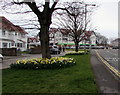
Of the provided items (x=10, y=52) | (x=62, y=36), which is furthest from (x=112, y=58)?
(x=62, y=36)

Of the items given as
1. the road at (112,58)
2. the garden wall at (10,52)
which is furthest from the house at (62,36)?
the garden wall at (10,52)

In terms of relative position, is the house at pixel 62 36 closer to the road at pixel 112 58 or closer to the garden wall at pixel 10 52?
the road at pixel 112 58

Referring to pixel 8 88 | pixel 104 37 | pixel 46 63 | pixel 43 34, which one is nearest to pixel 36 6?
pixel 43 34

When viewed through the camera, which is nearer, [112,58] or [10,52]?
[112,58]

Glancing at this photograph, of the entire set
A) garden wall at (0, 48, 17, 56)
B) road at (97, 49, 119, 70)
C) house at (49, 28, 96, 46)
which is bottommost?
road at (97, 49, 119, 70)

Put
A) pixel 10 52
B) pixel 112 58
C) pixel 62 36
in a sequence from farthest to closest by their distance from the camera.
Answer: pixel 62 36 → pixel 10 52 → pixel 112 58

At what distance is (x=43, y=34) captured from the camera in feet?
36.0

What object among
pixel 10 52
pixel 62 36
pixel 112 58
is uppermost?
pixel 62 36

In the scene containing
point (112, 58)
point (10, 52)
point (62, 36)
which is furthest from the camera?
point (62, 36)

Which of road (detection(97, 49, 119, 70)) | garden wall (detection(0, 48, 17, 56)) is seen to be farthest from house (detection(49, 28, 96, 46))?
garden wall (detection(0, 48, 17, 56))

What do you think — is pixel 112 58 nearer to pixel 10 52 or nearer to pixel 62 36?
pixel 10 52

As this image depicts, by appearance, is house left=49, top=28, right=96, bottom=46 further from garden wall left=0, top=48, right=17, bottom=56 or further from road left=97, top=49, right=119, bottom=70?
garden wall left=0, top=48, right=17, bottom=56

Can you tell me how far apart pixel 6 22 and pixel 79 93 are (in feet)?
27.7

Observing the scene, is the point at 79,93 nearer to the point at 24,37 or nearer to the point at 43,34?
the point at 43,34
